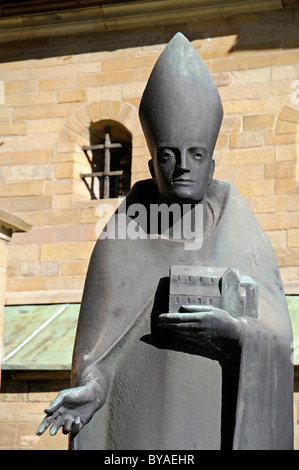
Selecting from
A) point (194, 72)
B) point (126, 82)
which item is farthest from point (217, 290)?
point (126, 82)

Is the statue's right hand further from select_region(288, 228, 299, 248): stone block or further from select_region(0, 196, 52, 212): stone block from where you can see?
select_region(0, 196, 52, 212): stone block

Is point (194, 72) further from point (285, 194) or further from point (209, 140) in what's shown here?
point (285, 194)

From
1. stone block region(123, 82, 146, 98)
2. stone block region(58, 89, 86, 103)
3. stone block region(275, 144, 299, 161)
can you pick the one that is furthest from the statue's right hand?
stone block region(58, 89, 86, 103)

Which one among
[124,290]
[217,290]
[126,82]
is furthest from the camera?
[126,82]

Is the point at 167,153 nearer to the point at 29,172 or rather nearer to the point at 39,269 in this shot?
the point at 39,269

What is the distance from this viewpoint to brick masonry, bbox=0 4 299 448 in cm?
1193

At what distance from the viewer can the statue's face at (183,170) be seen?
383 centimetres

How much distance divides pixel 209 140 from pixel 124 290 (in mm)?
578

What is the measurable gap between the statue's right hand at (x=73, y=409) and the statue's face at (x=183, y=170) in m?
0.71

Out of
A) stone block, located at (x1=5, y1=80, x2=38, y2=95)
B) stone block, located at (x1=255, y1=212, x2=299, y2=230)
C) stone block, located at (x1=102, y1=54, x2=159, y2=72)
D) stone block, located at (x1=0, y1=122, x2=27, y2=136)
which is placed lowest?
stone block, located at (x1=255, y1=212, x2=299, y2=230)

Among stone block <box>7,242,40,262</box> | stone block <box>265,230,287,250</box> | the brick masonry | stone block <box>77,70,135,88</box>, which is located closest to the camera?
stone block <box>265,230,287,250</box>

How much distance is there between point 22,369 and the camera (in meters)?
11.3

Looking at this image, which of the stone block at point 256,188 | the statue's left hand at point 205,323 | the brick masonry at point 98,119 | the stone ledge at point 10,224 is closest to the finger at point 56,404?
the statue's left hand at point 205,323

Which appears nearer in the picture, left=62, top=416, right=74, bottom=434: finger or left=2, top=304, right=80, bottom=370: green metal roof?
left=62, top=416, right=74, bottom=434: finger
